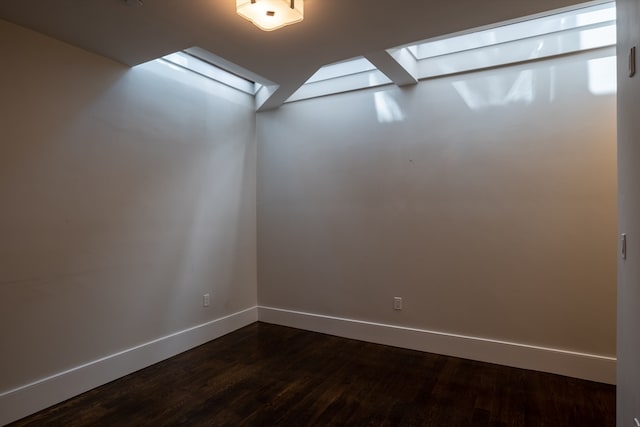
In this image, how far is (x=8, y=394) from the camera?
2193 mm

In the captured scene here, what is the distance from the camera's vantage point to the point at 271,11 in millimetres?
1840

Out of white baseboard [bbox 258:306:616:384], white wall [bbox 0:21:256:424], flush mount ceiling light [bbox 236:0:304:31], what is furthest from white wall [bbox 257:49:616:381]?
flush mount ceiling light [bbox 236:0:304:31]

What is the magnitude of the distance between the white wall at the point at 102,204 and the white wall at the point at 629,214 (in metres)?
3.09

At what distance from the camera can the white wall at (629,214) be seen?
1.41 m

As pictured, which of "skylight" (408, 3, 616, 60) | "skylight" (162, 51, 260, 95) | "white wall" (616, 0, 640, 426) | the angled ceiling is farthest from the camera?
"skylight" (162, 51, 260, 95)

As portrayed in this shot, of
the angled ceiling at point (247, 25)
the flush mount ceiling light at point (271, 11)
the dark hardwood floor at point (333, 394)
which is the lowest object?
→ the dark hardwood floor at point (333, 394)

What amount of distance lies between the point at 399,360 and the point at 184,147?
8.74 feet

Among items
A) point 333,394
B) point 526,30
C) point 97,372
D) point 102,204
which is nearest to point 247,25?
point 102,204

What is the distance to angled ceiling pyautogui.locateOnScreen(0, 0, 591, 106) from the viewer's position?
2.00 m

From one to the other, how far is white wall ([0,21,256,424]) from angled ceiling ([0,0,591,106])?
31 centimetres

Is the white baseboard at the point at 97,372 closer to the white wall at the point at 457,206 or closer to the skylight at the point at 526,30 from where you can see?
the white wall at the point at 457,206

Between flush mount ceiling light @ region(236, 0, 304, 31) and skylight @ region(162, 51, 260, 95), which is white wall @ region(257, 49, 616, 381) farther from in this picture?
flush mount ceiling light @ region(236, 0, 304, 31)

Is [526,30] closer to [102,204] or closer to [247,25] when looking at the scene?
[247,25]

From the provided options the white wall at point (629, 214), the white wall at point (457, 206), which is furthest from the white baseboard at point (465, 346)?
the white wall at point (629, 214)
